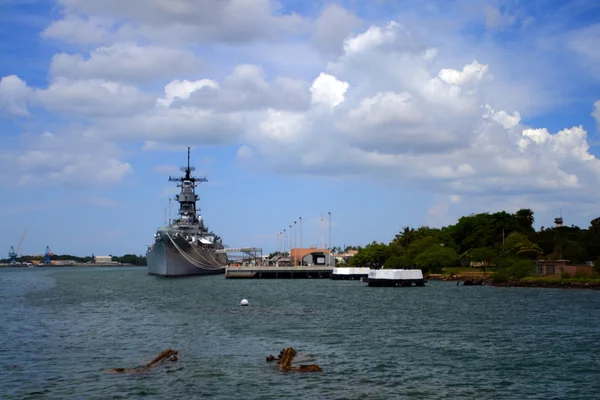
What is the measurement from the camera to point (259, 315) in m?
73.4

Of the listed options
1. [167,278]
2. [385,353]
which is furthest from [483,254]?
[385,353]

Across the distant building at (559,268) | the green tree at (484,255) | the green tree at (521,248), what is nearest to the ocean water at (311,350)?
the distant building at (559,268)

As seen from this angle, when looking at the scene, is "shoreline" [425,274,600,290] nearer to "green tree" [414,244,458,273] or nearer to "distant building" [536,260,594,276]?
"distant building" [536,260,594,276]

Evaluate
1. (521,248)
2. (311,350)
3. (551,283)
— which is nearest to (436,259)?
(521,248)

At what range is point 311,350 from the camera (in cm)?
4747

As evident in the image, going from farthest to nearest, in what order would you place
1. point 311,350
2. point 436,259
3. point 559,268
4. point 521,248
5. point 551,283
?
point 436,259
point 521,248
point 559,268
point 551,283
point 311,350

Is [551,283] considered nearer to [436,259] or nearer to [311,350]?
[436,259]

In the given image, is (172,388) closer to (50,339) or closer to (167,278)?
(50,339)

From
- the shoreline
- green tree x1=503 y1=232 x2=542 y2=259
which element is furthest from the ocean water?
green tree x1=503 y1=232 x2=542 y2=259

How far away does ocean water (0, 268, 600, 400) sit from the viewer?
114 ft

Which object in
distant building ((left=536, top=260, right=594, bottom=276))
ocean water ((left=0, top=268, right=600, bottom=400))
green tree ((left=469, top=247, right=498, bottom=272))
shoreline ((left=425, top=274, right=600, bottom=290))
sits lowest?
ocean water ((left=0, top=268, right=600, bottom=400))

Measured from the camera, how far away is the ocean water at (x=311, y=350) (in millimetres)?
34875

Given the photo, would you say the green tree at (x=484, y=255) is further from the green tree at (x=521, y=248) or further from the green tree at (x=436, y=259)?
the green tree at (x=436, y=259)

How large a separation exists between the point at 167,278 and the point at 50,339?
5373 inches
